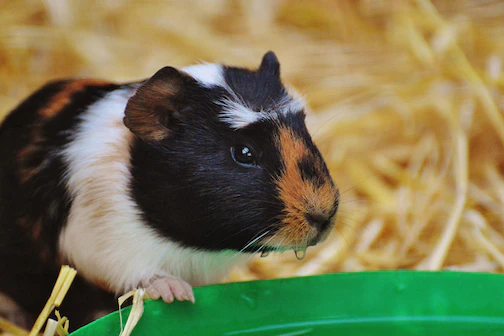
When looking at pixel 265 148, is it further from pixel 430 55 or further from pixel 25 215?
pixel 430 55

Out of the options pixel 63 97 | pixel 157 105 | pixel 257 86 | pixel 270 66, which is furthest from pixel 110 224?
pixel 270 66

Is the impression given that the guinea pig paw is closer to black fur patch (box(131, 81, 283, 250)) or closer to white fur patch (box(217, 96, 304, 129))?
black fur patch (box(131, 81, 283, 250))

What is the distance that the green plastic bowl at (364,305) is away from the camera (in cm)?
231

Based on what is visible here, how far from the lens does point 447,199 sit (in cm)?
→ 395

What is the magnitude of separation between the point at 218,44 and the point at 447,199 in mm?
2082

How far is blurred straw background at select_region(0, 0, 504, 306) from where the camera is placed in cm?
365

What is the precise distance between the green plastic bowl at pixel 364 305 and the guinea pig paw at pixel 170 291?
0.08 metres

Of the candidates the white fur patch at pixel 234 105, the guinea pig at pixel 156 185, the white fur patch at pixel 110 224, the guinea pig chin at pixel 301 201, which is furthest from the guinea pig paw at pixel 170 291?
the white fur patch at pixel 234 105

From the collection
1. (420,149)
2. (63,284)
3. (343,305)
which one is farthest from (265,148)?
(420,149)

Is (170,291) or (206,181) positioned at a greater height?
(206,181)

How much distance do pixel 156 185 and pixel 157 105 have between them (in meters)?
0.27

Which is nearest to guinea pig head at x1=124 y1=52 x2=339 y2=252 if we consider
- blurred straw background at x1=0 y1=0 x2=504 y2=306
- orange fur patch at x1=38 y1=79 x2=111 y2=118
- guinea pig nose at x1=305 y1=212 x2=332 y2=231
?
guinea pig nose at x1=305 y1=212 x2=332 y2=231

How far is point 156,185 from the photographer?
2.30 metres

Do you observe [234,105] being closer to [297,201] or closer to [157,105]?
[157,105]
